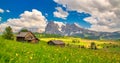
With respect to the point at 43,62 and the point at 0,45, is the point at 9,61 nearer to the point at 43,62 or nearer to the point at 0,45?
the point at 43,62

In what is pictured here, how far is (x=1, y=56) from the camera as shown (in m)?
6.79

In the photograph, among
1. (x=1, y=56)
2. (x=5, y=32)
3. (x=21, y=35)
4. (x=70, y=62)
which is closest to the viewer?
(x=1, y=56)

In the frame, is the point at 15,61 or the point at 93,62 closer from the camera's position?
the point at 15,61

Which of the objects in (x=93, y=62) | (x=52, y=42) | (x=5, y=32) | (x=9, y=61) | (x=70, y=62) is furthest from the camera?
(x=52, y=42)

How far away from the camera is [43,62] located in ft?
22.9

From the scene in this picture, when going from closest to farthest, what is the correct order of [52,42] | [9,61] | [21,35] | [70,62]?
[9,61] → [70,62] → [21,35] → [52,42]

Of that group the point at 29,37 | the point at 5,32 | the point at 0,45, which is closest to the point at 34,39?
the point at 29,37

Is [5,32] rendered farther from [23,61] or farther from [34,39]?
[23,61]

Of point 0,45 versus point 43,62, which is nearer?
point 43,62

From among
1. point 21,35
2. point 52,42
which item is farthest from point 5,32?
point 52,42

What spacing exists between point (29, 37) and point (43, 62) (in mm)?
107234

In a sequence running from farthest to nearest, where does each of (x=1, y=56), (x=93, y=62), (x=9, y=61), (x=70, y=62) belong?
(x=93, y=62), (x=70, y=62), (x=1, y=56), (x=9, y=61)

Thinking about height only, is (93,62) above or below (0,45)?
below

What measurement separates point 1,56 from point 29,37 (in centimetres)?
10727
